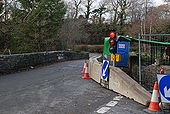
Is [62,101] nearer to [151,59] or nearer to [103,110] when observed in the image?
[103,110]

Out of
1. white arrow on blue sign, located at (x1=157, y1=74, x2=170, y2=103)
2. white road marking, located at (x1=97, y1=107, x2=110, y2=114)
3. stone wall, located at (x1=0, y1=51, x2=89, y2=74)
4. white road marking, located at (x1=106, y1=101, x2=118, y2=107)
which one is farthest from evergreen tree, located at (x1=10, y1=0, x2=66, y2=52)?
white arrow on blue sign, located at (x1=157, y1=74, x2=170, y2=103)

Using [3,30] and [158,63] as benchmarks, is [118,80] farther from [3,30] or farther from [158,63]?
[3,30]

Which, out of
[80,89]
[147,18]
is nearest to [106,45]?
[80,89]

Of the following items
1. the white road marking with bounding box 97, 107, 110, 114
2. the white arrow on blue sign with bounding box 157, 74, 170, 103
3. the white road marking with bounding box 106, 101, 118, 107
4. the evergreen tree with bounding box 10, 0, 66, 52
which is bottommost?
the white road marking with bounding box 106, 101, 118, 107

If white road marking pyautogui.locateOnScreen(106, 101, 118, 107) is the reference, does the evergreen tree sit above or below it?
above

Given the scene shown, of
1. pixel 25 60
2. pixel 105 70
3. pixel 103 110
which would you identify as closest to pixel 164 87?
pixel 103 110

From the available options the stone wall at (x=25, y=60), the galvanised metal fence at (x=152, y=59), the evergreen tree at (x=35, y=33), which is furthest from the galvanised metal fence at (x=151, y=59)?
the evergreen tree at (x=35, y=33)

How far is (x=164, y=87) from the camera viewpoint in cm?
Answer: 514

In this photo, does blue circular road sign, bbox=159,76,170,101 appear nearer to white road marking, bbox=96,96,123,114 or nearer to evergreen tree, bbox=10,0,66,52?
white road marking, bbox=96,96,123,114

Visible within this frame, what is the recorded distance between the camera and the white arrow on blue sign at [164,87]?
505 cm

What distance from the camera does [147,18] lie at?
24672mm

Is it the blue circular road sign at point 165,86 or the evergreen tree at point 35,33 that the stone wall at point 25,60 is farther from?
the blue circular road sign at point 165,86

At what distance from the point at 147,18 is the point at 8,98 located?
2239 centimetres

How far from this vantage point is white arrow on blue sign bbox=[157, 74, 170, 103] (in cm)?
505
